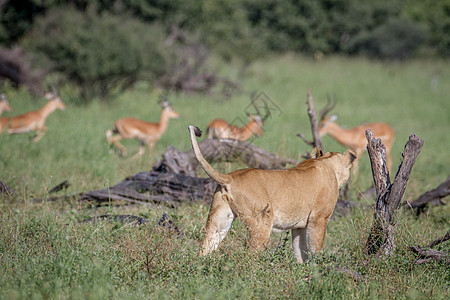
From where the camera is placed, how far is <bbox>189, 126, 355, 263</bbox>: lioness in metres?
4.19

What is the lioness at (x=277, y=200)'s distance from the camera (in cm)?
419

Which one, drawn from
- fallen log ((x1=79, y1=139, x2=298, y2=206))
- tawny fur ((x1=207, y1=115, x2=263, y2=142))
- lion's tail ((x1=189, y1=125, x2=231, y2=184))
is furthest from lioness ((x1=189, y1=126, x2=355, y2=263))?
tawny fur ((x1=207, y1=115, x2=263, y2=142))

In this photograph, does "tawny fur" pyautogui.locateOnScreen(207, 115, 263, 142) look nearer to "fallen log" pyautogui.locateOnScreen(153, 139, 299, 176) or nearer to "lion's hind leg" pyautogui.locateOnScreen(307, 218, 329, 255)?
"fallen log" pyautogui.locateOnScreen(153, 139, 299, 176)

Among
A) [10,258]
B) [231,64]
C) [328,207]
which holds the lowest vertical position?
[231,64]

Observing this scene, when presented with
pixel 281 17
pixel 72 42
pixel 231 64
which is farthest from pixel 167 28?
pixel 281 17

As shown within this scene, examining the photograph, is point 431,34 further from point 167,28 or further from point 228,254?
point 228,254

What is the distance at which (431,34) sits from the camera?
34531 mm

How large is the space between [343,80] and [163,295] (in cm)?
1981

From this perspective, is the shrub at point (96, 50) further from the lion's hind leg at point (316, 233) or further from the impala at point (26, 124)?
the lion's hind leg at point (316, 233)

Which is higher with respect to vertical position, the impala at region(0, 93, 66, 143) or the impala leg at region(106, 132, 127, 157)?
the impala leg at region(106, 132, 127, 157)

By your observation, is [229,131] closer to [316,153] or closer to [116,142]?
[116,142]

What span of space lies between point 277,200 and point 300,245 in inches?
27.1

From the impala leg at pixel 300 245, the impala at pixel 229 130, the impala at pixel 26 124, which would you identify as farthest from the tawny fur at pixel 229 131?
the impala leg at pixel 300 245

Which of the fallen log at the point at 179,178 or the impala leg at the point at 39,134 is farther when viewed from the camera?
the impala leg at the point at 39,134
